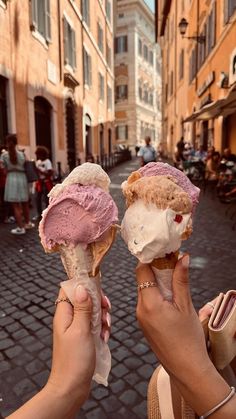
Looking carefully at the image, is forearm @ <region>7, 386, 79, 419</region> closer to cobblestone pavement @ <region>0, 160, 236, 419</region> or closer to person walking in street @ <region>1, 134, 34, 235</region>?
cobblestone pavement @ <region>0, 160, 236, 419</region>

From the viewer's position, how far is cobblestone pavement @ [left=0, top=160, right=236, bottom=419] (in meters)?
2.30

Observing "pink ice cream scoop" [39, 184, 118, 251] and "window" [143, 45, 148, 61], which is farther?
"window" [143, 45, 148, 61]

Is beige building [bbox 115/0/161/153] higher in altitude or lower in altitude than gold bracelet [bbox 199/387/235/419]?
higher

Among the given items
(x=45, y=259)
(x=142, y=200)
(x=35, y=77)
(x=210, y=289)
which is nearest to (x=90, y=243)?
(x=142, y=200)

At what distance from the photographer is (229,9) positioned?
1053 cm

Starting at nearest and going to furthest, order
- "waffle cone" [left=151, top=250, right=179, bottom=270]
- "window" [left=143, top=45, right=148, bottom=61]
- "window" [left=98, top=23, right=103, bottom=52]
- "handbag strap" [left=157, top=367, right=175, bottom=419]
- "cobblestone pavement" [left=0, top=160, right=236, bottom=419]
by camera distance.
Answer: "waffle cone" [left=151, top=250, right=179, bottom=270], "handbag strap" [left=157, top=367, right=175, bottom=419], "cobblestone pavement" [left=0, top=160, right=236, bottom=419], "window" [left=98, top=23, right=103, bottom=52], "window" [left=143, top=45, right=148, bottom=61]

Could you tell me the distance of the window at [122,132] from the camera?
40.1m

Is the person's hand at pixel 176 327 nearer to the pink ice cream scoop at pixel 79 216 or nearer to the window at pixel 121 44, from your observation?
the pink ice cream scoop at pixel 79 216

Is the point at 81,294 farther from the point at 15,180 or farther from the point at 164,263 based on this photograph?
the point at 15,180

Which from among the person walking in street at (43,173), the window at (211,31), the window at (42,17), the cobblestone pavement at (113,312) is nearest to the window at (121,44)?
the window at (211,31)

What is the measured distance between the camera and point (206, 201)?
9.41m

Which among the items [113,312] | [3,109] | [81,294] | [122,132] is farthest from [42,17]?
[122,132]

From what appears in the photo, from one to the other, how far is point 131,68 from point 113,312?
128 ft

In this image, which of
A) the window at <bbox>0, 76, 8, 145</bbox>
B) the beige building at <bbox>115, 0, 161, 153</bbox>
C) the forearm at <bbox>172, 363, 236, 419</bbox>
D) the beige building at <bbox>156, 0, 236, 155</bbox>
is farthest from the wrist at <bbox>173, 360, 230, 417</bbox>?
the beige building at <bbox>115, 0, 161, 153</bbox>
